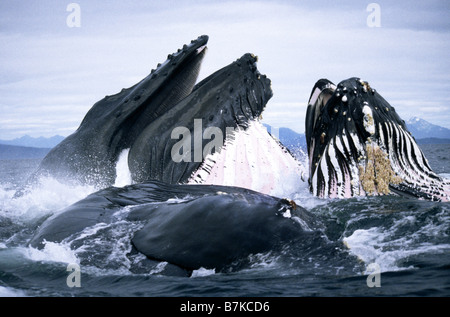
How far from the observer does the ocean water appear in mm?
3930

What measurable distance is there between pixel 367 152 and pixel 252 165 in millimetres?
1386

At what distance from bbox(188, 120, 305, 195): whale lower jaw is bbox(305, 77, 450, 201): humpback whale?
0.66m

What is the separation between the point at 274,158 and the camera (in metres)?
7.52

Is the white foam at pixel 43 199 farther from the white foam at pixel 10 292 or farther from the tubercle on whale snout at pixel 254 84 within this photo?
the white foam at pixel 10 292

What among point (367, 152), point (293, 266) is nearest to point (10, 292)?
point (293, 266)

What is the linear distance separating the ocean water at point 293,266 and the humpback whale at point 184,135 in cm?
165

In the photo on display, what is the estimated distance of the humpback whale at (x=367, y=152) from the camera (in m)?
6.61

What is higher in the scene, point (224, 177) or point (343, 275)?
point (224, 177)

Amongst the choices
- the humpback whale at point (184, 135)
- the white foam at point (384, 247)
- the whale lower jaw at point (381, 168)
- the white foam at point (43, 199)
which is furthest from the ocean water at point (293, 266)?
the white foam at point (43, 199)

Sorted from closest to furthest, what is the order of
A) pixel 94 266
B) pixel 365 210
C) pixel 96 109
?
pixel 94 266, pixel 365 210, pixel 96 109
